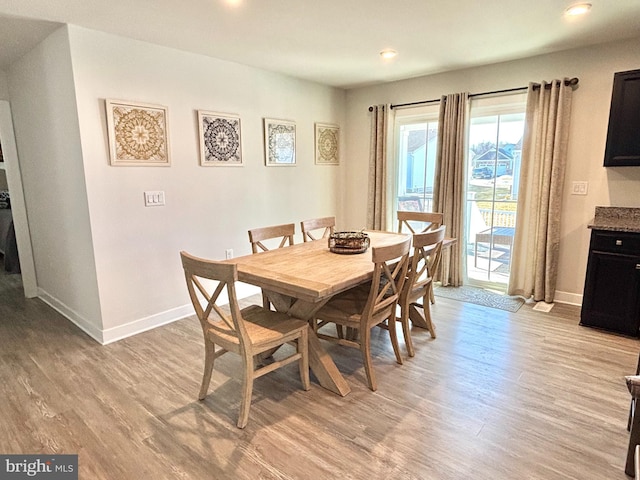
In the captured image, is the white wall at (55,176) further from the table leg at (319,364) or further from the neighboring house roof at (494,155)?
the neighboring house roof at (494,155)

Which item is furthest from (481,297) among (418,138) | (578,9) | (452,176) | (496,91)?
(578,9)

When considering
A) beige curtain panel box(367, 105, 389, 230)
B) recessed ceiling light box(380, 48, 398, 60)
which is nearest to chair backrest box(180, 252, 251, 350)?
recessed ceiling light box(380, 48, 398, 60)

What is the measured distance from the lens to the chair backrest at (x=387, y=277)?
2.11 meters

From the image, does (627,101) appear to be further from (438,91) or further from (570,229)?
(438,91)

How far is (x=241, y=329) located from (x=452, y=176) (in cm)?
317

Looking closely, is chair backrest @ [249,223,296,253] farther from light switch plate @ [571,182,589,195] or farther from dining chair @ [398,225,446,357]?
light switch plate @ [571,182,589,195]

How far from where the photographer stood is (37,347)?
9.65 ft

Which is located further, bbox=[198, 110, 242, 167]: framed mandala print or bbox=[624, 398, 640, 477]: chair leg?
bbox=[198, 110, 242, 167]: framed mandala print

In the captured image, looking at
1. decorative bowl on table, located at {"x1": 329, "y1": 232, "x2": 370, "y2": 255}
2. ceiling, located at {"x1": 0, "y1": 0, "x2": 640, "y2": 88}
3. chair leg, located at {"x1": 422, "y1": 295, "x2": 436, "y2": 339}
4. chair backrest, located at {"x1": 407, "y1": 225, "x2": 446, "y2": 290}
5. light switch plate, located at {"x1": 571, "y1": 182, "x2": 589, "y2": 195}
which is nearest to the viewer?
ceiling, located at {"x1": 0, "y1": 0, "x2": 640, "y2": 88}

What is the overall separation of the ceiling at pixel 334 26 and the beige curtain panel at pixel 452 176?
524 millimetres

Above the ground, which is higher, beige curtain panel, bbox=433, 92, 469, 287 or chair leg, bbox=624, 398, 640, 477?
beige curtain panel, bbox=433, 92, 469, 287

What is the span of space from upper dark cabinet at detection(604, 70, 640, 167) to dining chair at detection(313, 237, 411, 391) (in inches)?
85.0

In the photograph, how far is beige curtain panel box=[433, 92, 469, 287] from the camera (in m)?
4.07

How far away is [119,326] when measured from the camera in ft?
10.3
